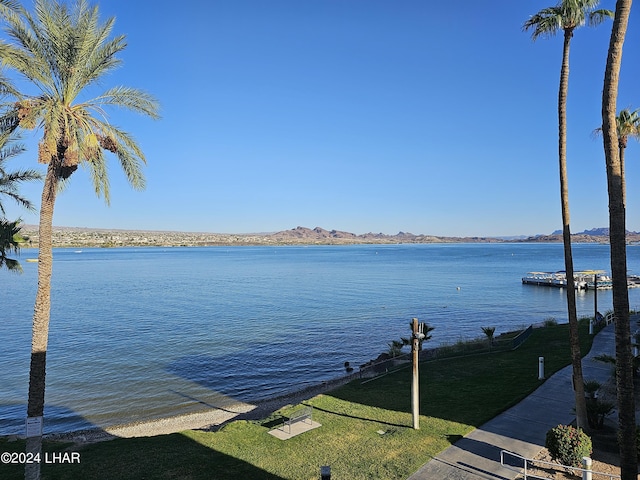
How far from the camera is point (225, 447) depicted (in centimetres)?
1171

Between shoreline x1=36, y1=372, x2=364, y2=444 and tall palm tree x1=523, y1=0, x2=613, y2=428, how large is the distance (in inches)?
454

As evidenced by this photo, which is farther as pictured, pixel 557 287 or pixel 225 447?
pixel 557 287

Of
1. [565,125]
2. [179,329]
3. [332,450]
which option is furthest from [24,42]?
[179,329]

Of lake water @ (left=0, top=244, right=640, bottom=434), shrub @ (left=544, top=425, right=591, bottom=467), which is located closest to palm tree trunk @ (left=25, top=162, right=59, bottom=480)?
shrub @ (left=544, top=425, right=591, bottom=467)

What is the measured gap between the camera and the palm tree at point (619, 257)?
24.3 ft

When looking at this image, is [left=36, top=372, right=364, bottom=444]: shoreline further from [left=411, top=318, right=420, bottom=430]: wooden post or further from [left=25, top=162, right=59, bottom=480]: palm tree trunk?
[left=25, top=162, right=59, bottom=480]: palm tree trunk

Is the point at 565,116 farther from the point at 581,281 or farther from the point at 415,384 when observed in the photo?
the point at 581,281

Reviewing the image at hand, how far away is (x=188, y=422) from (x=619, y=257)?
58.2 ft

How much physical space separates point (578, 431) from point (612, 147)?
6.38 meters

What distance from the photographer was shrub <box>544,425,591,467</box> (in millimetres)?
9156

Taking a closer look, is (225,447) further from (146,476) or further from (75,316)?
(75,316)

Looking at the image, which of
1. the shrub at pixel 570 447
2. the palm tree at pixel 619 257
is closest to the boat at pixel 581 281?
the shrub at pixel 570 447

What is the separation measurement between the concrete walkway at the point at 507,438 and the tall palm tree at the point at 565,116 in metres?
1.45

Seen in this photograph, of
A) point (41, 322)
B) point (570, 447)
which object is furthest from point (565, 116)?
point (41, 322)
